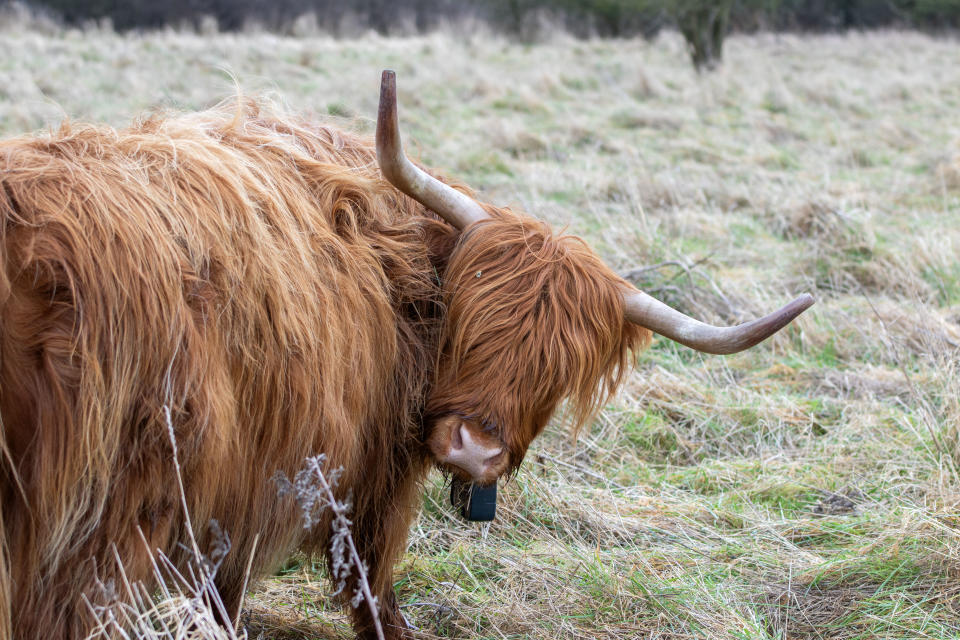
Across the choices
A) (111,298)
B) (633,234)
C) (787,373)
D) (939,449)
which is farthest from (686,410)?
(111,298)

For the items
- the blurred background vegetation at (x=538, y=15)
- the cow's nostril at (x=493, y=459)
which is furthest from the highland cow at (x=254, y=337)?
the blurred background vegetation at (x=538, y=15)

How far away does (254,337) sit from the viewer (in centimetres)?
197

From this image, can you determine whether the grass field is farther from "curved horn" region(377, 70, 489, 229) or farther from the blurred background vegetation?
the blurred background vegetation

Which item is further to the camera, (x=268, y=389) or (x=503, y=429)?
(x=503, y=429)

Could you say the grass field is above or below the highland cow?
below

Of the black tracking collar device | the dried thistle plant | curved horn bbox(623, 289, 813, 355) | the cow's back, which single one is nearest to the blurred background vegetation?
curved horn bbox(623, 289, 813, 355)

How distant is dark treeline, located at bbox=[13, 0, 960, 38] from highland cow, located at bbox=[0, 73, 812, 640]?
16153 mm

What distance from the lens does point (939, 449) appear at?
128 inches

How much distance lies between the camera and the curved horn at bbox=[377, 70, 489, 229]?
7.20 feet

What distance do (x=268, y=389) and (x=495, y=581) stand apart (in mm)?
1331

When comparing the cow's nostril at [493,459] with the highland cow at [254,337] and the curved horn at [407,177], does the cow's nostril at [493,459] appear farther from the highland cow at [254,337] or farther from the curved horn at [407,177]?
the curved horn at [407,177]

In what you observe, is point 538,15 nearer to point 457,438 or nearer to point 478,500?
point 478,500

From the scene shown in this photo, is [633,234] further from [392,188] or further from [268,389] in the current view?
[268,389]

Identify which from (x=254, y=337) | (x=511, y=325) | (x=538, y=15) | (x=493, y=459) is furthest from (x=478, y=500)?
(x=538, y=15)
